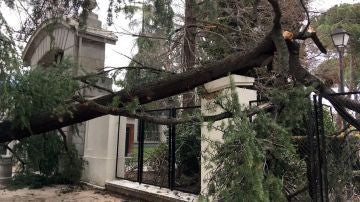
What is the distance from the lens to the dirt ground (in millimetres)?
8172

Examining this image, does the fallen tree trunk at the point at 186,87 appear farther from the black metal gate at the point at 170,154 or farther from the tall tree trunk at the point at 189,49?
the tall tree trunk at the point at 189,49

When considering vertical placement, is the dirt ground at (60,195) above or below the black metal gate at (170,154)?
below

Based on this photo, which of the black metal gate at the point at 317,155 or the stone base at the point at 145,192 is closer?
the black metal gate at the point at 317,155

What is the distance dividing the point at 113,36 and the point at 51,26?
14.7 ft

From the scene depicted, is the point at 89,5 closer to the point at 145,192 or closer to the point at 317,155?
the point at 145,192

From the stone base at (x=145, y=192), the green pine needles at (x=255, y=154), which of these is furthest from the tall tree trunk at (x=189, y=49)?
the green pine needles at (x=255, y=154)

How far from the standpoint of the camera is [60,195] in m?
8.70

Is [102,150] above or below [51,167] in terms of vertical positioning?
above

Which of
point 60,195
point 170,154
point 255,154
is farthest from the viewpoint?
point 60,195

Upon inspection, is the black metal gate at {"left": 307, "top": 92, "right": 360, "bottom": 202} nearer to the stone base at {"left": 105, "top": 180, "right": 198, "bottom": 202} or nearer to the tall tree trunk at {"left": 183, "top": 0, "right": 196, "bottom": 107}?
the stone base at {"left": 105, "top": 180, "right": 198, "bottom": 202}

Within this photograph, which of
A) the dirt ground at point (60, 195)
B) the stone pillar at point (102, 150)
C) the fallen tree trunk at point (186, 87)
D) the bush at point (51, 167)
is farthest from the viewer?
the stone pillar at point (102, 150)

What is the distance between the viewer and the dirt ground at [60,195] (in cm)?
817

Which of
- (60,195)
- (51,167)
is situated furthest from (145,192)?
(51,167)

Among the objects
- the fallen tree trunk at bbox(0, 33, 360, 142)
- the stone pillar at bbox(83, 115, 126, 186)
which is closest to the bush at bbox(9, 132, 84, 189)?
the stone pillar at bbox(83, 115, 126, 186)
